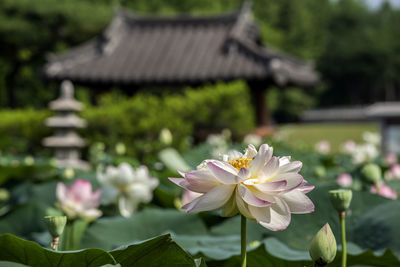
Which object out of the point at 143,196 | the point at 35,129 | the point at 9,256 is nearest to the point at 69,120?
the point at 35,129

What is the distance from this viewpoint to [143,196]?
52.7 inches

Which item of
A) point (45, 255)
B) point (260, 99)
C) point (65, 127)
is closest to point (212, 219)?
point (45, 255)

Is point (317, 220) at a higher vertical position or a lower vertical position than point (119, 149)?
lower

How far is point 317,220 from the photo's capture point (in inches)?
36.2

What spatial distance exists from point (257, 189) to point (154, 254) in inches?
5.6

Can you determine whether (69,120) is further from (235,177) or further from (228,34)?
(228,34)

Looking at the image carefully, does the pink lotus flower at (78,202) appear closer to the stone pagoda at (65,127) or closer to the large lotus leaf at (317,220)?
the large lotus leaf at (317,220)

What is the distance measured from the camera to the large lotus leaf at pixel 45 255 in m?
0.55

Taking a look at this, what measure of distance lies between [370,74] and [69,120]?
32480 millimetres

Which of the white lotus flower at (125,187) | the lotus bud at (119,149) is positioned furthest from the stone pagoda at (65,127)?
the white lotus flower at (125,187)

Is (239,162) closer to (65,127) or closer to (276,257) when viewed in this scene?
(276,257)

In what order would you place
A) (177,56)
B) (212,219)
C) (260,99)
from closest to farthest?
(212,219) < (260,99) < (177,56)

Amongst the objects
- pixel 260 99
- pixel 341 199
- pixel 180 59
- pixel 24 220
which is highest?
pixel 180 59

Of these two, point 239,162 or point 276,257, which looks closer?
point 239,162
